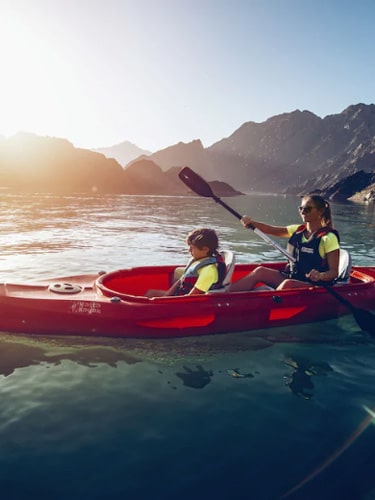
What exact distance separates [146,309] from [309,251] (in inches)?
106

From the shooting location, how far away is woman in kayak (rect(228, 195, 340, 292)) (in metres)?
6.10

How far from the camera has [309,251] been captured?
6375 millimetres

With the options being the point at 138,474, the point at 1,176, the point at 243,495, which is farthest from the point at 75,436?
the point at 1,176

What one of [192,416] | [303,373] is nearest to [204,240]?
[303,373]

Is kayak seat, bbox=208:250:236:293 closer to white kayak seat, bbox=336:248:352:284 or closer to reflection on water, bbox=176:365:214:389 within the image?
reflection on water, bbox=176:365:214:389

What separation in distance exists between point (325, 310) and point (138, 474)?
172 inches

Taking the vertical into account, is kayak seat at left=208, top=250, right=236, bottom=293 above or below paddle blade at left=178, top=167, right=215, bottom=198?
below

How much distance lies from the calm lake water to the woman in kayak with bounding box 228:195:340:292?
86 centimetres

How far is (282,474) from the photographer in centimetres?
326

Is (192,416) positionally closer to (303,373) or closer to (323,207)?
(303,373)

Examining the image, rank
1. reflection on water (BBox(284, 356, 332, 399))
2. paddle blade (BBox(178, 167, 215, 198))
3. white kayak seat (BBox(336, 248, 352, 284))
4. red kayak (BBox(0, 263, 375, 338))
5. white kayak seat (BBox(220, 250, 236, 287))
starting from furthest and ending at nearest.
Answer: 1. paddle blade (BBox(178, 167, 215, 198))
2. white kayak seat (BBox(336, 248, 352, 284))
3. white kayak seat (BBox(220, 250, 236, 287))
4. red kayak (BBox(0, 263, 375, 338))
5. reflection on water (BBox(284, 356, 332, 399))

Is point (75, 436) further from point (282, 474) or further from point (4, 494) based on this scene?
point (282, 474)

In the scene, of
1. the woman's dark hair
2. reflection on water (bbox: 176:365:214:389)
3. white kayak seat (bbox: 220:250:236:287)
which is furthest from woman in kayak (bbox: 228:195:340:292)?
reflection on water (bbox: 176:365:214:389)

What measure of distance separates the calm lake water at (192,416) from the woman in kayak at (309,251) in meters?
0.86
